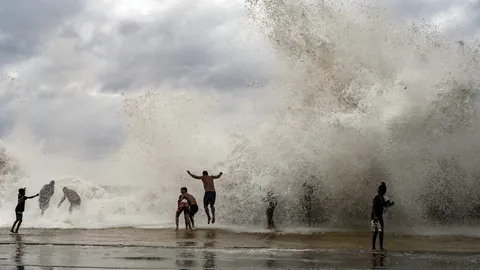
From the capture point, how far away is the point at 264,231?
17.3 m

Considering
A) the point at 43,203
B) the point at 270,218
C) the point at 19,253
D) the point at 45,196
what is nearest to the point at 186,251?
the point at 19,253

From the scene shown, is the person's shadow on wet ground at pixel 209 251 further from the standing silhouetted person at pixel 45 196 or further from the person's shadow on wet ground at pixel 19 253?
the standing silhouetted person at pixel 45 196

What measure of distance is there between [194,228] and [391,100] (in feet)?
23.8

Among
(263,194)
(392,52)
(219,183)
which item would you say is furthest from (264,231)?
(392,52)

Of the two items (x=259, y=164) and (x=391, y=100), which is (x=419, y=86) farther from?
(x=259, y=164)

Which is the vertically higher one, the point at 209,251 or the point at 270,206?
the point at 270,206

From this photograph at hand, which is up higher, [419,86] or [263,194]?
[419,86]

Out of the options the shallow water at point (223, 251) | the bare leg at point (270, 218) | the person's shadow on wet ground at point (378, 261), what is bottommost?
the person's shadow on wet ground at point (378, 261)

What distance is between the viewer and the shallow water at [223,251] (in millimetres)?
10445

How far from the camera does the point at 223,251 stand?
12477 mm

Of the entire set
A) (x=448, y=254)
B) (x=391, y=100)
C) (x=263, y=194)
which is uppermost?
(x=391, y=100)

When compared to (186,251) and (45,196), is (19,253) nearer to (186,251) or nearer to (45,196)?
(186,251)

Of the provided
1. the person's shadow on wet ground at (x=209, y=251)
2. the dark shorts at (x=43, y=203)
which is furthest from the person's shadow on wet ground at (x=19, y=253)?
the dark shorts at (x=43, y=203)

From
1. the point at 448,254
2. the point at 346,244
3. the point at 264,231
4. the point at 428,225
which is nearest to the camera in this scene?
the point at 448,254
